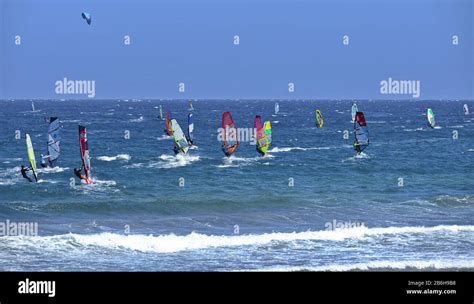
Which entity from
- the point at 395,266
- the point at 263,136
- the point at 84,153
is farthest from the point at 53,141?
the point at 395,266

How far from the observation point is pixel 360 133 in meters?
52.8

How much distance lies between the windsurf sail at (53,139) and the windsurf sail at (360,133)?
66.5ft

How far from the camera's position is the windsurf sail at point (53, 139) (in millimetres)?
39312

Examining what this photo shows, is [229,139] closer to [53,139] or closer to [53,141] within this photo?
[53,141]

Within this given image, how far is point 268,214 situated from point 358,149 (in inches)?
1012

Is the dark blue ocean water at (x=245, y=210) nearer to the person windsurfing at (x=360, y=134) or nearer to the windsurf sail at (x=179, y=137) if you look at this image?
the windsurf sail at (x=179, y=137)

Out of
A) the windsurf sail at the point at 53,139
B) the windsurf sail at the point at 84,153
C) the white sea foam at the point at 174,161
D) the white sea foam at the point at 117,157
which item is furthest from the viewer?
the white sea foam at the point at 117,157

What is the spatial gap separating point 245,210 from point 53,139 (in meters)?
15.8

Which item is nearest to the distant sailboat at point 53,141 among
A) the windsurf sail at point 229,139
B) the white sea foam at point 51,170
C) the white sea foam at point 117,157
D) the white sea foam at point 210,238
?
the white sea foam at point 51,170
